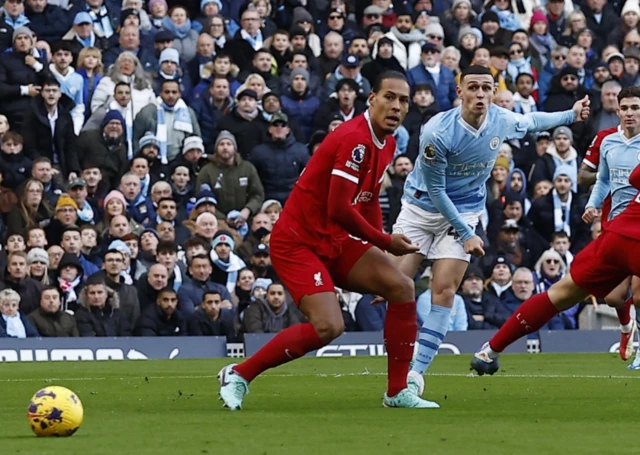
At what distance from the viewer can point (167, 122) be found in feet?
74.6

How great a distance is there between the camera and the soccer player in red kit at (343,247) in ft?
34.7

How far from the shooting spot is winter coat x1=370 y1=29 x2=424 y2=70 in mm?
25406

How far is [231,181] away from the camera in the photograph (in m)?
22.5

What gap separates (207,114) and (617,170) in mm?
9378

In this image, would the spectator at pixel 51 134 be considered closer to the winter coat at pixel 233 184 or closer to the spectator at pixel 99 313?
the winter coat at pixel 233 184

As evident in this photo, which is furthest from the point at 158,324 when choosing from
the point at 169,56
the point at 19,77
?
the point at 169,56

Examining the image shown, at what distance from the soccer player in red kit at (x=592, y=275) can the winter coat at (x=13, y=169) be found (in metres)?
10.3

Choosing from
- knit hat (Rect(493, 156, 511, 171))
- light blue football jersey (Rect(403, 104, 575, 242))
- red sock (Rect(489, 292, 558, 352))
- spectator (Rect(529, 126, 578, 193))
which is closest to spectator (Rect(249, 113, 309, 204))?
knit hat (Rect(493, 156, 511, 171))

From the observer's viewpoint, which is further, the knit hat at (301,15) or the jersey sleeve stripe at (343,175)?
the knit hat at (301,15)

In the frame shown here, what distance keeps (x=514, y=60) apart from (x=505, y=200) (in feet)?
11.4

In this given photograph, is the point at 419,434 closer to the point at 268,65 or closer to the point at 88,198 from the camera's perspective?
the point at 88,198

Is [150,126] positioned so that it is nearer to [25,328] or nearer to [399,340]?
[25,328]

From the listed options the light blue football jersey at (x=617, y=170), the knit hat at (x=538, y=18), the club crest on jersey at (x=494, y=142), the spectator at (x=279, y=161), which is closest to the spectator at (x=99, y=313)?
the spectator at (x=279, y=161)

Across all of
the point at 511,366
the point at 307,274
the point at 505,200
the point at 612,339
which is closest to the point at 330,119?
the point at 505,200
